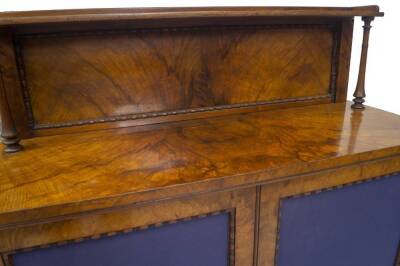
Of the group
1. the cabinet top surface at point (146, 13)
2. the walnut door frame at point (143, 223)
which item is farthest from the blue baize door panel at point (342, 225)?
the cabinet top surface at point (146, 13)

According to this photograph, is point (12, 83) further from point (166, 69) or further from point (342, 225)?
point (342, 225)

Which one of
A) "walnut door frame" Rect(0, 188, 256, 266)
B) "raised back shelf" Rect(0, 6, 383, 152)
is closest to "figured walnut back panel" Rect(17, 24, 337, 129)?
"raised back shelf" Rect(0, 6, 383, 152)

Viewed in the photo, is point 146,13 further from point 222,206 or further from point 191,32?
point 222,206

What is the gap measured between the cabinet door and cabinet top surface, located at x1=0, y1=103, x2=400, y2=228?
0.28 ft

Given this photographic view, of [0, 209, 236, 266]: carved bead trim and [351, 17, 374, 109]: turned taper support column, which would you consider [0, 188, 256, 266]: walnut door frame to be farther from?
[351, 17, 374, 109]: turned taper support column

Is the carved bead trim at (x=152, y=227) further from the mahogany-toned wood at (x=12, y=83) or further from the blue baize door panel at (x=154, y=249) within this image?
the mahogany-toned wood at (x=12, y=83)

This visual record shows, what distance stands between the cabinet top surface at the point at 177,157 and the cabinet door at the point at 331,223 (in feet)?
0.28

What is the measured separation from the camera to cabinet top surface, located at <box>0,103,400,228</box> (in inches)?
27.6

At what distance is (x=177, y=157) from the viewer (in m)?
0.86

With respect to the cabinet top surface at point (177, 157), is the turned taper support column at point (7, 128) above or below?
above

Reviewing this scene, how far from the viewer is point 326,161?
84 cm

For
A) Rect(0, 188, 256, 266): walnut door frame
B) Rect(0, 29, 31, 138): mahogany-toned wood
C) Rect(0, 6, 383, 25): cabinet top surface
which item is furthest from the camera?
Rect(0, 29, 31, 138): mahogany-toned wood

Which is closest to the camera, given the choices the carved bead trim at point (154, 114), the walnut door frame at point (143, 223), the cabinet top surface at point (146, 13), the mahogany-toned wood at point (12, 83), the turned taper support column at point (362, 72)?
Answer: the walnut door frame at point (143, 223)

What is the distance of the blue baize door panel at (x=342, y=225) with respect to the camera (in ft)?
2.96
